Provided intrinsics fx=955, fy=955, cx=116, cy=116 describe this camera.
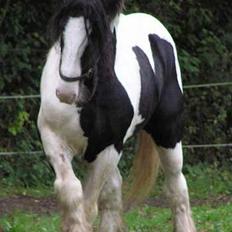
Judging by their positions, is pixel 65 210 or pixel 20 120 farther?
pixel 20 120

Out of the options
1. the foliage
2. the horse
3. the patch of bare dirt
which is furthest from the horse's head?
the foliage

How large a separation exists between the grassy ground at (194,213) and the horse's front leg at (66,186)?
1.17m

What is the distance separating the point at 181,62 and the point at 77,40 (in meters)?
8.17

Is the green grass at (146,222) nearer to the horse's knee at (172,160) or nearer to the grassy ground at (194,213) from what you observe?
the grassy ground at (194,213)

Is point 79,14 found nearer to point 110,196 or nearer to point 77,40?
point 77,40

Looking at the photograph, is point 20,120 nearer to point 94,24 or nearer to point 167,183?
point 167,183

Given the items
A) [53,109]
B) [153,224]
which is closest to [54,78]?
[53,109]

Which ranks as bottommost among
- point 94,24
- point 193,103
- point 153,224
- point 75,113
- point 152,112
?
point 193,103

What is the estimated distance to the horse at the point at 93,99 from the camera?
563 cm

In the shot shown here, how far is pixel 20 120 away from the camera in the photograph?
1238 centimetres

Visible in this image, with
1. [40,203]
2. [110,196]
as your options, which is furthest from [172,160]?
[40,203]

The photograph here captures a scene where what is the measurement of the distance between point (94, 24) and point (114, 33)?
56cm

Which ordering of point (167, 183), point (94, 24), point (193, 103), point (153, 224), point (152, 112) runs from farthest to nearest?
point (193, 103), point (153, 224), point (167, 183), point (152, 112), point (94, 24)

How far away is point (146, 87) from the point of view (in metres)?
6.55
